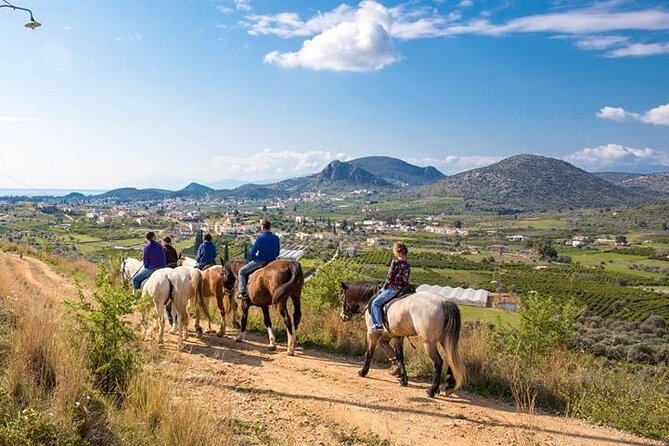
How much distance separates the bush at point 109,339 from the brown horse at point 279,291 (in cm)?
417

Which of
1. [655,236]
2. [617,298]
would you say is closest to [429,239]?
[655,236]

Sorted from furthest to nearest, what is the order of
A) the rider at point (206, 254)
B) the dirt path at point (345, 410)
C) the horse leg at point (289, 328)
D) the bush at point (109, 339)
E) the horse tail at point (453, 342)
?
the rider at point (206, 254)
the horse leg at point (289, 328)
the horse tail at point (453, 342)
the dirt path at point (345, 410)
the bush at point (109, 339)

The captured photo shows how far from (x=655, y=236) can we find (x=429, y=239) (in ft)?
198

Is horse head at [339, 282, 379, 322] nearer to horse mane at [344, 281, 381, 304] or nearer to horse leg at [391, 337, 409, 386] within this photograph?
horse mane at [344, 281, 381, 304]

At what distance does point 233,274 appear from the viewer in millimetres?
11766

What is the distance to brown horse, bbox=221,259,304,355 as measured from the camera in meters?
10.1

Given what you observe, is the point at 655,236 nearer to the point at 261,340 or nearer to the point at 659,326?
the point at 659,326

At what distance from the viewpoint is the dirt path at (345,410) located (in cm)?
595

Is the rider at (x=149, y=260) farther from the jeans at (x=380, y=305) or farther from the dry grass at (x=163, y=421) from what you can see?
the dry grass at (x=163, y=421)

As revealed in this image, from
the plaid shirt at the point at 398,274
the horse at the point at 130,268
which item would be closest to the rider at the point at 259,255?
the plaid shirt at the point at 398,274

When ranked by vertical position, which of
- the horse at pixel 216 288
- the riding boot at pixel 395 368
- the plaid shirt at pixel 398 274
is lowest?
the riding boot at pixel 395 368

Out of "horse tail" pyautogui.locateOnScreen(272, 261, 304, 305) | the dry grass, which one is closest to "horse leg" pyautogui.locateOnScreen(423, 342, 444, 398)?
"horse tail" pyautogui.locateOnScreen(272, 261, 304, 305)

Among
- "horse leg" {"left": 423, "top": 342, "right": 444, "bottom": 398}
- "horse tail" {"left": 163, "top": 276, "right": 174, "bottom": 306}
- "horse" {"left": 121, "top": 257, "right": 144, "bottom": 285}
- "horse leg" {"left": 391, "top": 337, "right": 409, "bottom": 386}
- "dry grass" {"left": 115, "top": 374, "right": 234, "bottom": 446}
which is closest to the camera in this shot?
"dry grass" {"left": 115, "top": 374, "right": 234, "bottom": 446}

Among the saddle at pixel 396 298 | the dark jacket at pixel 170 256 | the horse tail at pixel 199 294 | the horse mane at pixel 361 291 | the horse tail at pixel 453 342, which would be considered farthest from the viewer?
the dark jacket at pixel 170 256
